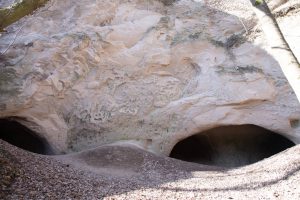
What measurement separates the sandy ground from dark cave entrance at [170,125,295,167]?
2996 mm

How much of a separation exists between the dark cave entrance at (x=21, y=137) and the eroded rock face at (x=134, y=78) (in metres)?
0.38

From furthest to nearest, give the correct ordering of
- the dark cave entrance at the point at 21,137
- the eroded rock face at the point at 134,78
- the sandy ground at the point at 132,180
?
the dark cave entrance at the point at 21,137 → the eroded rock face at the point at 134,78 → the sandy ground at the point at 132,180

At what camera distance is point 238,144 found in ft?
→ 34.2

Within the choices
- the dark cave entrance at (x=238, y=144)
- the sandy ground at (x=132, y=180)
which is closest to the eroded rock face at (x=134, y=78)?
the dark cave entrance at (x=238, y=144)

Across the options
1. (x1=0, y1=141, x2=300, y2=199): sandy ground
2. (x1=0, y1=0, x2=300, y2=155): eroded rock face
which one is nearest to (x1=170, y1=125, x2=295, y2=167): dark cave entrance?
(x1=0, y1=0, x2=300, y2=155): eroded rock face

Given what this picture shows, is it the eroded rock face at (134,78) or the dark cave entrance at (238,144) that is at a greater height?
the eroded rock face at (134,78)

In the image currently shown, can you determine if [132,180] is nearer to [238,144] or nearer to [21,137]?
[238,144]

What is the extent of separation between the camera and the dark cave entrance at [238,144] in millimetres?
10172

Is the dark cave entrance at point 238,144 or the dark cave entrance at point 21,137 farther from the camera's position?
the dark cave entrance at point 238,144

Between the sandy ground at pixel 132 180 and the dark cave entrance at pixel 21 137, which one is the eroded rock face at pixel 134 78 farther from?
the sandy ground at pixel 132 180

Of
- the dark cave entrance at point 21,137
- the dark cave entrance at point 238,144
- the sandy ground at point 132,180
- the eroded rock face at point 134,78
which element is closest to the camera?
the sandy ground at point 132,180

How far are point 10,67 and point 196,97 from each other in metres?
4.82

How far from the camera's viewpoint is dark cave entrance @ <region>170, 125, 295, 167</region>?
10172 mm

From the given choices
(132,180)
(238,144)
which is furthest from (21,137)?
(238,144)
